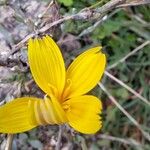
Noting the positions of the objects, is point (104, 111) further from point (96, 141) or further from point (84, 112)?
point (84, 112)

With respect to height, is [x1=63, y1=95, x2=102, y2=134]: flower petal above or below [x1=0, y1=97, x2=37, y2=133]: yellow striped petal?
below

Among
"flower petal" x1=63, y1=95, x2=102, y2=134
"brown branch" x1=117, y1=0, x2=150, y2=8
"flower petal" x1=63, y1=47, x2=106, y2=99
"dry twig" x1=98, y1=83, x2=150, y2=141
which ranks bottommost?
"dry twig" x1=98, y1=83, x2=150, y2=141

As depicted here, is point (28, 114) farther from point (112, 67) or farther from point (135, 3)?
point (112, 67)

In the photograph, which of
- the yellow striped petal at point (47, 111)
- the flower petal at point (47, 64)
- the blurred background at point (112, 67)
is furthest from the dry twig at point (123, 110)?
the yellow striped petal at point (47, 111)

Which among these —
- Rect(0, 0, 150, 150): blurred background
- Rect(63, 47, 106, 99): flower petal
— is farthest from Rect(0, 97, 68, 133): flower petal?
Rect(0, 0, 150, 150): blurred background

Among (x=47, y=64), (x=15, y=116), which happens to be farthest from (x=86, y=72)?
(x=15, y=116)

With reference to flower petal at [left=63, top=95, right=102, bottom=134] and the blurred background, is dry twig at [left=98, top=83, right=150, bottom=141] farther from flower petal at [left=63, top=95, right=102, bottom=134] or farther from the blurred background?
flower petal at [left=63, top=95, right=102, bottom=134]

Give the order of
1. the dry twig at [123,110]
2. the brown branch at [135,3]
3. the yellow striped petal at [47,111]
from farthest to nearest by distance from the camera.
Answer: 1. the dry twig at [123,110]
2. the brown branch at [135,3]
3. the yellow striped petal at [47,111]

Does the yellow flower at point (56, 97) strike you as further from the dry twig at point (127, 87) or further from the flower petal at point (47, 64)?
the dry twig at point (127, 87)
